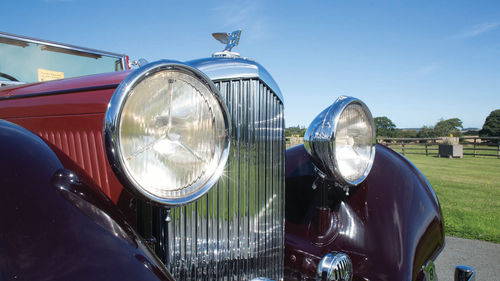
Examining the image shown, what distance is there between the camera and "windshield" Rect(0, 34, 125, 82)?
8.79 ft

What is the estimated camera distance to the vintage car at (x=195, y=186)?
2.96 ft

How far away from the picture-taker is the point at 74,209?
93cm

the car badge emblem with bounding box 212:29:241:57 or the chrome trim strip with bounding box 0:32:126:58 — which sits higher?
the chrome trim strip with bounding box 0:32:126:58

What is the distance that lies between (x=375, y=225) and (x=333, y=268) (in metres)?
0.48

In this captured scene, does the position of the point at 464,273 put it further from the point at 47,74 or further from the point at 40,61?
the point at 40,61

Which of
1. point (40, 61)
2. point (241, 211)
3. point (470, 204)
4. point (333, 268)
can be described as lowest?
point (470, 204)

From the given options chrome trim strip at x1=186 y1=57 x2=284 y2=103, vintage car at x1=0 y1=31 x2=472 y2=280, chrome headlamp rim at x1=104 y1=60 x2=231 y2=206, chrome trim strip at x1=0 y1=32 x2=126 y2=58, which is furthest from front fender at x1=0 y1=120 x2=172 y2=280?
chrome trim strip at x1=0 y1=32 x2=126 y2=58

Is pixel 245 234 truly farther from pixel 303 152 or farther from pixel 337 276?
pixel 303 152

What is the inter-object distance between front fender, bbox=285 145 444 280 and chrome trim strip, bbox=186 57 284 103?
0.80 meters

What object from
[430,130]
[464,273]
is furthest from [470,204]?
[430,130]

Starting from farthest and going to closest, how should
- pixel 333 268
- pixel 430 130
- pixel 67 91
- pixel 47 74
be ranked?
pixel 430 130 → pixel 47 74 → pixel 67 91 → pixel 333 268

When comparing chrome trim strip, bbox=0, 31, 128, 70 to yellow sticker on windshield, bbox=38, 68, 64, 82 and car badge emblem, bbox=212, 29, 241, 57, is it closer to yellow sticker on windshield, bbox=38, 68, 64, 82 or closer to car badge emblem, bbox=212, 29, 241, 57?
yellow sticker on windshield, bbox=38, 68, 64, 82

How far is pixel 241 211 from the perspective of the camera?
1563 millimetres

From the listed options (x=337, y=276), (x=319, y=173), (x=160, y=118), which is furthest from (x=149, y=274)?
(x=319, y=173)
